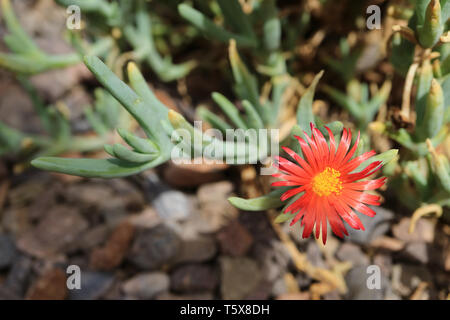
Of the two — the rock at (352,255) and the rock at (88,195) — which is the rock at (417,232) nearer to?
the rock at (352,255)

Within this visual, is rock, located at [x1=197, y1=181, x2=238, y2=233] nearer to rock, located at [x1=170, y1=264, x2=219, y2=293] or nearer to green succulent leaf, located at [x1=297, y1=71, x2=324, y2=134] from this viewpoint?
rock, located at [x1=170, y1=264, x2=219, y2=293]

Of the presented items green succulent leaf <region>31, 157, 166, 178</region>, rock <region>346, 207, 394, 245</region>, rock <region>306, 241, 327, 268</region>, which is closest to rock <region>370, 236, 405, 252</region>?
rock <region>346, 207, 394, 245</region>

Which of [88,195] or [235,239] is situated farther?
[88,195]

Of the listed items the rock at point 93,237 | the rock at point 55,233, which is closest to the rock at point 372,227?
the rock at point 93,237

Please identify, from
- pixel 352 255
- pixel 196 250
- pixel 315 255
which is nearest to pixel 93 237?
pixel 196 250

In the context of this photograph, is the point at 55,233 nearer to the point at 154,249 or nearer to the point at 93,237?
the point at 93,237

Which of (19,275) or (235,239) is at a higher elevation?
(235,239)

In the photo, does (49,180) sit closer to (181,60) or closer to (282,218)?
(181,60)
